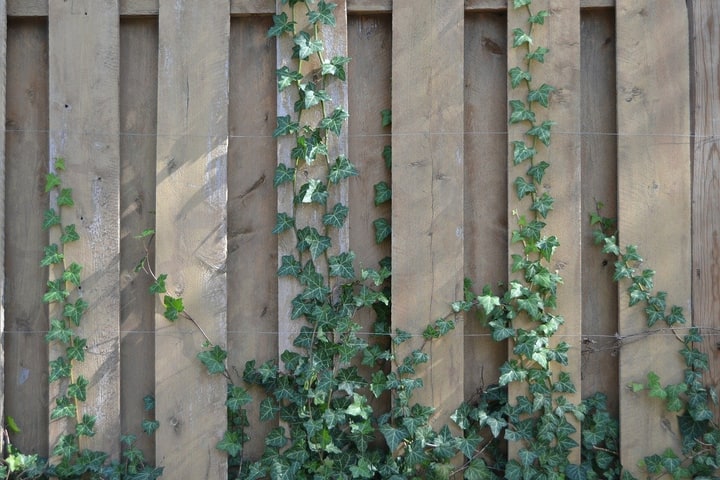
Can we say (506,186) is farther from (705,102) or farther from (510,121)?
(705,102)

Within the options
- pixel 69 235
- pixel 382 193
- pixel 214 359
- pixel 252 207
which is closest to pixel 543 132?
pixel 382 193

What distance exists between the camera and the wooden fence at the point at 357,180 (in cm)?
271

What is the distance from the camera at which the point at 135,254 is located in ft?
9.30

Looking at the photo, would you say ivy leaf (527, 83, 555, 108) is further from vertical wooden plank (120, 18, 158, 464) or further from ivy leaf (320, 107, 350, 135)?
vertical wooden plank (120, 18, 158, 464)

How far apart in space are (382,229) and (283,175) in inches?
16.4

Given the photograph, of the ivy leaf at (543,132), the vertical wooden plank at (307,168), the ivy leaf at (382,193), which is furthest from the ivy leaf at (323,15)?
the ivy leaf at (543,132)

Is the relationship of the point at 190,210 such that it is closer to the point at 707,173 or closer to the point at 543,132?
the point at 543,132

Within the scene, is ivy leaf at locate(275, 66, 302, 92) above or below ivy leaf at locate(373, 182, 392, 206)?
above

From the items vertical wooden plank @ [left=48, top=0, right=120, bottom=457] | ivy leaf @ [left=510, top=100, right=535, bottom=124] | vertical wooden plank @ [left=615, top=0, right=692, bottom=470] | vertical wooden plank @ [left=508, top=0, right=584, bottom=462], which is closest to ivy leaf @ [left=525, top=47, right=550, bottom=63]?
vertical wooden plank @ [left=508, top=0, right=584, bottom=462]

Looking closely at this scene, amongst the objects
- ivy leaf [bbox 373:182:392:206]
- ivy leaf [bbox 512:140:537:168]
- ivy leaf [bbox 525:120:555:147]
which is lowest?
ivy leaf [bbox 373:182:392:206]

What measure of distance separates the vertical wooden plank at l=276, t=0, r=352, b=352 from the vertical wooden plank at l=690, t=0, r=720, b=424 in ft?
4.27

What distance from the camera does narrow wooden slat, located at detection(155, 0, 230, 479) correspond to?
2734 millimetres

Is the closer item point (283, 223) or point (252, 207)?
point (283, 223)

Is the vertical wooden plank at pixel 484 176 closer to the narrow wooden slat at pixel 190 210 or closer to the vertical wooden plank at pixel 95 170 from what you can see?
the narrow wooden slat at pixel 190 210
